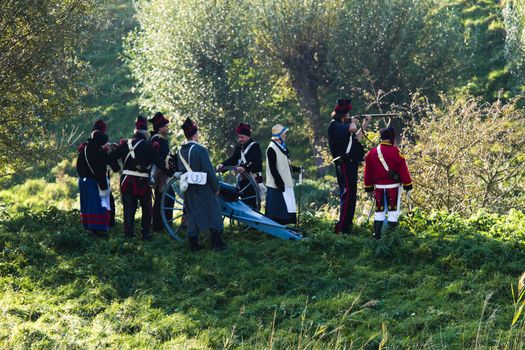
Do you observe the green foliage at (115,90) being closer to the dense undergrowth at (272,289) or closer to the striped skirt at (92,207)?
the striped skirt at (92,207)

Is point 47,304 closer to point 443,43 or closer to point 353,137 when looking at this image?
point 353,137

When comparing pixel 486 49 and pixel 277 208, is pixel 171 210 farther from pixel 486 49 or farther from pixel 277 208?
pixel 486 49

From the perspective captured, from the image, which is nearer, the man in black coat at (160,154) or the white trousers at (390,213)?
the white trousers at (390,213)

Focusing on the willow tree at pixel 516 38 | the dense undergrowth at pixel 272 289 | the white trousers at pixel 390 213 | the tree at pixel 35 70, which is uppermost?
the willow tree at pixel 516 38

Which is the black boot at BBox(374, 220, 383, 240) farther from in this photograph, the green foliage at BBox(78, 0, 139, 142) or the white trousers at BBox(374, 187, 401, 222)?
the green foliage at BBox(78, 0, 139, 142)

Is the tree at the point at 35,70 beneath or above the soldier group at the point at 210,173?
above

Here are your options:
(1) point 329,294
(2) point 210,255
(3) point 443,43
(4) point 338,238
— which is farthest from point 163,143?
(3) point 443,43

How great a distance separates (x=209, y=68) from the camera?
3453cm

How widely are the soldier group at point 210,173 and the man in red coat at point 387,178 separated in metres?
0.02

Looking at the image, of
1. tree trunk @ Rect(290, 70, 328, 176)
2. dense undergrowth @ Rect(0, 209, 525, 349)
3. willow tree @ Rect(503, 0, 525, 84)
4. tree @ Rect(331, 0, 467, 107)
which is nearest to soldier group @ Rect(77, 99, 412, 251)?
dense undergrowth @ Rect(0, 209, 525, 349)

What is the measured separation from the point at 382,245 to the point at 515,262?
1.89 m

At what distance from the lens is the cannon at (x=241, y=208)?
44.3 feet

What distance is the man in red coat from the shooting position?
1288 centimetres

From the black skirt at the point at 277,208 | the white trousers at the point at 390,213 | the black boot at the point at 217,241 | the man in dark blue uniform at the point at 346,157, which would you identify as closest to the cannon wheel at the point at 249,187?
the black skirt at the point at 277,208
